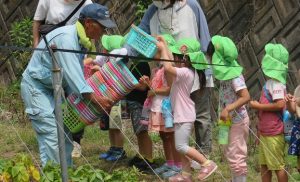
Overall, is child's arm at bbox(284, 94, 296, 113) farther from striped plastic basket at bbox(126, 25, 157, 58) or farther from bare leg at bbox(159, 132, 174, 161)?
bare leg at bbox(159, 132, 174, 161)

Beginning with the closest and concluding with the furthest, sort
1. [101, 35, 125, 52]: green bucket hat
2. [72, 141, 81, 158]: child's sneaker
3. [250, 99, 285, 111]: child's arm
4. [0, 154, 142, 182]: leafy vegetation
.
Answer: [0, 154, 142, 182]: leafy vegetation, [250, 99, 285, 111]: child's arm, [101, 35, 125, 52]: green bucket hat, [72, 141, 81, 158]: child's sneaker

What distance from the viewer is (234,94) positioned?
20.3ft

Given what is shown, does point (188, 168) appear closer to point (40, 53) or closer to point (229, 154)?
point (229, 154)

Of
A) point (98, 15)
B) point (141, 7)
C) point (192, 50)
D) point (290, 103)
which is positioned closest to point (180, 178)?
point (192, 50)

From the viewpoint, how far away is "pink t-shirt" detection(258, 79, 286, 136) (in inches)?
237

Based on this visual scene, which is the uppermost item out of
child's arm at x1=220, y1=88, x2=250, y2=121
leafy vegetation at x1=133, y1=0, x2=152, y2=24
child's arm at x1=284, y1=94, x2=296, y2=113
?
leafy vegetation at x1=133, y1=0, x2=152, y2=24

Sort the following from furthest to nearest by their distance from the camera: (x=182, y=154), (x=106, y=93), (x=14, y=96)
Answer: (x=14, y=96)
(x=182, y=154)
(x=106, y=93)

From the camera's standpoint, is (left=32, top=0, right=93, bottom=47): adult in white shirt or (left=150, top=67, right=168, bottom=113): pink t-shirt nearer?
(left=150, top=67, right=168, bottom=113): pink t-shirt

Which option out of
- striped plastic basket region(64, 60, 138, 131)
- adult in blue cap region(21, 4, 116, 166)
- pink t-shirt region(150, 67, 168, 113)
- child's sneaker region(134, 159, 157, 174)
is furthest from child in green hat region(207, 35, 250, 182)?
child's sneaker region(134, 159, 157, 174)

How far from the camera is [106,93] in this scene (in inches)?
239

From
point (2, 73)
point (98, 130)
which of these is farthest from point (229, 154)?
point (2, 73)

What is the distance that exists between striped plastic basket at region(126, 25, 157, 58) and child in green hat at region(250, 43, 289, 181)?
0.84 metres

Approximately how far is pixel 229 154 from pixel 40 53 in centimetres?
162

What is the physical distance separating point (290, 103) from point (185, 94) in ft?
2.88
